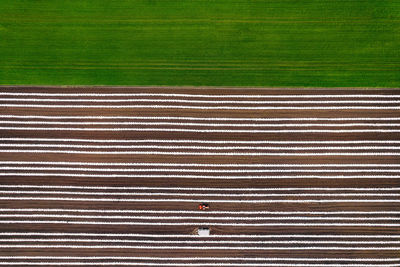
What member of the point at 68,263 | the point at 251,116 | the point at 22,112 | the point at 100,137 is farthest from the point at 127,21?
the point at 68,263

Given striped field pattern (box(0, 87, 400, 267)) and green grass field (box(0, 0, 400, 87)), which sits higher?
green grass field (box(0, 0, 400, 87))

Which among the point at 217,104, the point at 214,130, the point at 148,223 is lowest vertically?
the point at 148,223

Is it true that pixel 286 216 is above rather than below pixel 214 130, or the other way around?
below

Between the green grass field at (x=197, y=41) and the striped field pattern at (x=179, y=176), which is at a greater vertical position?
the green grass field at (x=197, y=41)

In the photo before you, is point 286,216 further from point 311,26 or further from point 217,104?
point 311,26
